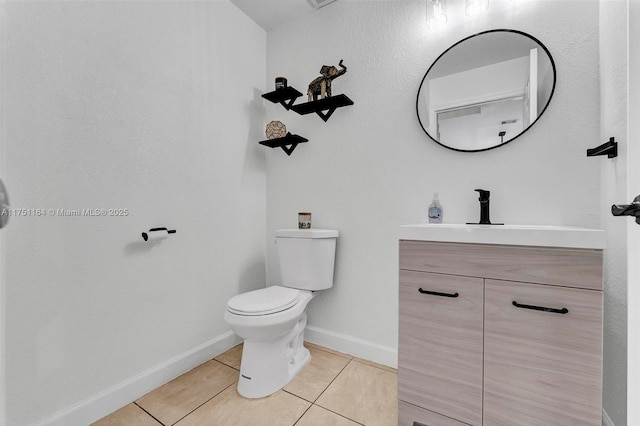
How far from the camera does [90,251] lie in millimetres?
1242

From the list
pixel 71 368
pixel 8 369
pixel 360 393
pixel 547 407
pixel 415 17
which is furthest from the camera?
pixel 415 17

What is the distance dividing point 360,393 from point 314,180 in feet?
4.28

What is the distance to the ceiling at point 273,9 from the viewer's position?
6.28ft

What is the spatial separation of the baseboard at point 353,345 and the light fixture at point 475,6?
1.91m

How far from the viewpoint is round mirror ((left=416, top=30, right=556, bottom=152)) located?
4.32 feet

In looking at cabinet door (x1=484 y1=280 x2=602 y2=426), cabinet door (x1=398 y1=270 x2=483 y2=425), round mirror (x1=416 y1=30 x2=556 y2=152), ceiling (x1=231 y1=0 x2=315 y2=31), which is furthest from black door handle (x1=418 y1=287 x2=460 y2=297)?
ceiling (x1=231 y1=0 x2=315 y2=31)

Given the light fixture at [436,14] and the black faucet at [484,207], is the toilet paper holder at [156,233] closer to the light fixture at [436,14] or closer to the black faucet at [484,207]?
the black faucet at [484,207]

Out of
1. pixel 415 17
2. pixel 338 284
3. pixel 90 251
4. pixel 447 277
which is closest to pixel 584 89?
pixel 415 17

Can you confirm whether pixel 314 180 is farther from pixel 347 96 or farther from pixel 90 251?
pixel 90 251

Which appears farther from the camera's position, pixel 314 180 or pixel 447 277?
pixel 314 180

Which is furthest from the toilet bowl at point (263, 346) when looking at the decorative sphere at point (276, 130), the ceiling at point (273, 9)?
the ceiling at point (273, 9)

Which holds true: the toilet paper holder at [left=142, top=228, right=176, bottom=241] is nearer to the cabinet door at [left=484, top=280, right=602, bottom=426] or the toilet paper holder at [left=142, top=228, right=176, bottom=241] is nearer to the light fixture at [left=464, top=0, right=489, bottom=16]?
the cabinet door at [left=484, top=280, right=602, bottom=426]

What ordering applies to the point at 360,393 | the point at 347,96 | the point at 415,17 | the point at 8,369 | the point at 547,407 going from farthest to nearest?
1. the point at 347,96
2. the point at 415,17
3. the point at 360,393
4. the point at 8,369
5. the point at 547,407

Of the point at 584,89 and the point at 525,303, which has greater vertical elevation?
the point at 584,89
